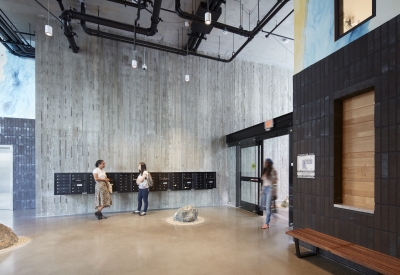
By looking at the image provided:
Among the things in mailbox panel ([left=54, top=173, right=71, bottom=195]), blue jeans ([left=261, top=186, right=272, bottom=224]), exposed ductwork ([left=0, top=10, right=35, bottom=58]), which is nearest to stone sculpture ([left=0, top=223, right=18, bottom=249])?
mailbox panel ([left=54, top=173, right=71, bottom=195])

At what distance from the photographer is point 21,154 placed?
7.39 metres

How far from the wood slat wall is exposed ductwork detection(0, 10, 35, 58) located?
28.4 ft

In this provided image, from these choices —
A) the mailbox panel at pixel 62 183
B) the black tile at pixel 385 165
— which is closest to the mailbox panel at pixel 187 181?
the mailbox panel at pixel 62 183

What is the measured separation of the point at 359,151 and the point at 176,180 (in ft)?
17.0

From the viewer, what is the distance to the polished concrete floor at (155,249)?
3.00 meters

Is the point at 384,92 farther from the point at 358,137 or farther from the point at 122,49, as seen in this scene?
the point at 122,49

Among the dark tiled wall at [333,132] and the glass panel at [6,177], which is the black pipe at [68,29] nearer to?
the glass panel at [6,177]

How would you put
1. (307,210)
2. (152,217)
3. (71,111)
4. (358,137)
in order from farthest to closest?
(71,111)
(152,217)
(307,210)
(358,137)

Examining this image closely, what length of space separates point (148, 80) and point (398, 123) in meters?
6.33

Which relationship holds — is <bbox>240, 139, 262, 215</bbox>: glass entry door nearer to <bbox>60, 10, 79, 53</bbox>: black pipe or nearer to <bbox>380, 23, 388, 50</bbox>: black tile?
<bbox>380, 23, 388, 50</bbox>: black tile

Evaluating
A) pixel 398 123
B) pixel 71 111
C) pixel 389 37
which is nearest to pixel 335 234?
pixel 398 123

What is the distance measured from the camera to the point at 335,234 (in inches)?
127

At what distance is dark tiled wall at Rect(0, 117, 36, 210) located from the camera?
7.25m

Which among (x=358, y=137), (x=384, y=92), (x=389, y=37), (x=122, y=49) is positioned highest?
(x=122, y=49)
